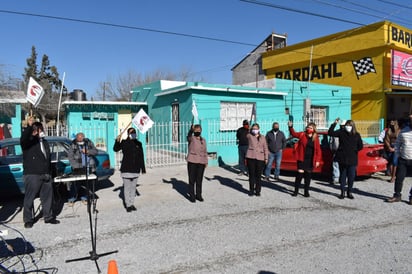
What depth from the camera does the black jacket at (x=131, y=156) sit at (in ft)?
19.5

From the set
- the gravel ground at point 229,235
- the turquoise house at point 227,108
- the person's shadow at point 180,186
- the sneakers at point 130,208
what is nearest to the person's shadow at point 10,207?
the gravel ground at point 229,235

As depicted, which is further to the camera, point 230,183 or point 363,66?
point 363,66

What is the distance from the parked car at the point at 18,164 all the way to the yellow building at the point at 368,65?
1445 cm

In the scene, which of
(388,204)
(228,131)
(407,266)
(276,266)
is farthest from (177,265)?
(228,131)

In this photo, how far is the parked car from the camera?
641 centimetres

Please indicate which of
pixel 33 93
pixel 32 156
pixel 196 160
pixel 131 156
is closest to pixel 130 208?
pixel 131 156

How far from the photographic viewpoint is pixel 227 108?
13.8 meters

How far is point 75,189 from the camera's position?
671cm

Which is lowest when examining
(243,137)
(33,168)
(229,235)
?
(229,235)

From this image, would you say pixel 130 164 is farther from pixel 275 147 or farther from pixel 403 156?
pixel 403 156

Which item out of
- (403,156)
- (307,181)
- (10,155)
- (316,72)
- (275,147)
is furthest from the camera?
(316,72)

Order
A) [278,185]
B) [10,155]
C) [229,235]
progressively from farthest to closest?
[278,185], [10,155], [229,235]

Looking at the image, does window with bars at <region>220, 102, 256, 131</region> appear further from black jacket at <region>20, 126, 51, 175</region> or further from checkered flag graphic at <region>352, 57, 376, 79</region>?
checkered flag graphic at <region>352, 57, 376, 79</region>

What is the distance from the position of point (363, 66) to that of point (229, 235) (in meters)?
18.0
